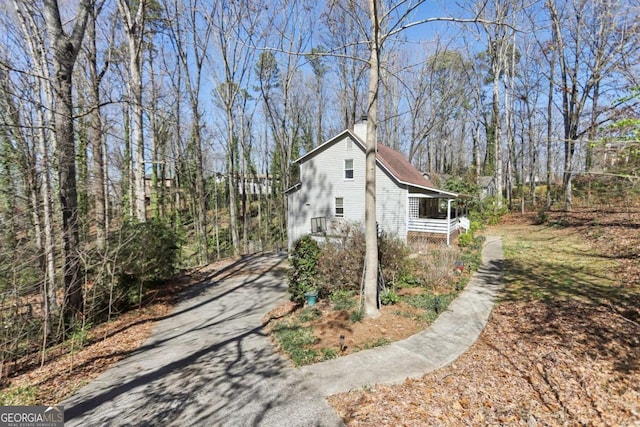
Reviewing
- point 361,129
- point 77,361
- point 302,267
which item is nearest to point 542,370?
point 302,267

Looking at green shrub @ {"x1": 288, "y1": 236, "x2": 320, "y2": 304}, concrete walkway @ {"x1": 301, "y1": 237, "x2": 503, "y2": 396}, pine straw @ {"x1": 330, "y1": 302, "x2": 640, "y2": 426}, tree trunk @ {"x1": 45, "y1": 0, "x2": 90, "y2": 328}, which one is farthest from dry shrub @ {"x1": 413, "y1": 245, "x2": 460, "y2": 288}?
tree trunk @ {"x1": 45, "y1": 0, "x2": 90, "y2": 328}

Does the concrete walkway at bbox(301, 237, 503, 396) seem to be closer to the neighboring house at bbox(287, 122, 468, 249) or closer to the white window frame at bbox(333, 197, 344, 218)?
the neighboring house at bbox(287, 122, 468, 249)

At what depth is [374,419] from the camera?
11.4ft

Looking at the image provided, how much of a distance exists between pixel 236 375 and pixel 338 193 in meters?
13.9

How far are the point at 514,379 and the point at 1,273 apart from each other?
8040mm

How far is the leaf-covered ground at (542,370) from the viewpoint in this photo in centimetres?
346

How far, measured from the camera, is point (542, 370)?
4258 millimetres

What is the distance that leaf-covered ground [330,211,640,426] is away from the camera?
11.4 feet

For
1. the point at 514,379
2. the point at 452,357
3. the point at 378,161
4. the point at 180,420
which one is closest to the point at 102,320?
the point at 180,420

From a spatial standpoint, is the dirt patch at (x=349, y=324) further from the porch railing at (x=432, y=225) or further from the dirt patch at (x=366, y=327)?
the porch railing at (x=432, y=225)

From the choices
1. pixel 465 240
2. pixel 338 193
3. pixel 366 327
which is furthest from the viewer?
pixel 338 193

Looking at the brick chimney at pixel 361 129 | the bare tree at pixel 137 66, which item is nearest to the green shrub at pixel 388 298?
the bare tree at pixel 137 66

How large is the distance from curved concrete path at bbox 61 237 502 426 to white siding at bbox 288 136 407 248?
923cm

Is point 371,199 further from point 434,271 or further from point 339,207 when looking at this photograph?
point 339,207
